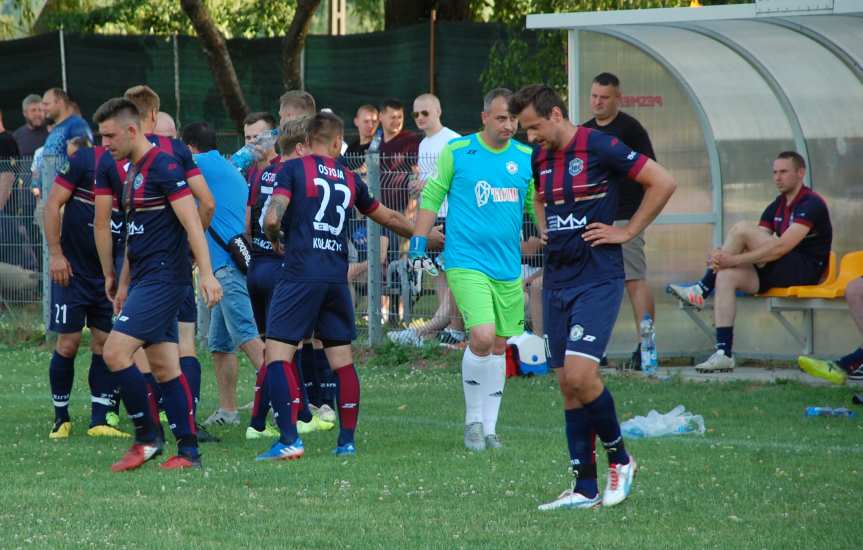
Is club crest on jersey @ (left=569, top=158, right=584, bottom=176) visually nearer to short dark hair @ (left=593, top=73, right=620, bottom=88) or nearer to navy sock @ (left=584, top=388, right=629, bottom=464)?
navy sock @ (left=584, top=388, right=629, bottom=464)

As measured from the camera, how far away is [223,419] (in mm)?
10539

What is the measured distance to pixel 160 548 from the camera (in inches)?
253

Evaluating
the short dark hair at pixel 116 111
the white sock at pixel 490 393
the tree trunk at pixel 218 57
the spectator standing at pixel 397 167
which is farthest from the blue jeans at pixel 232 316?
the tree trunk at pixel 218 57

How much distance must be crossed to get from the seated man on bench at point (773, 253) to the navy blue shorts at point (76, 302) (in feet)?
17.8

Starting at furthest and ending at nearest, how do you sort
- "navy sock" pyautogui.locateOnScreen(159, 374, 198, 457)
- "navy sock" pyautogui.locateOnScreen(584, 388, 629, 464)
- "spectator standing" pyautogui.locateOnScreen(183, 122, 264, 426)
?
"spectator standing" pyautogui.locateOnScreen(183, 122, 264, 426) → "navy sock" pyautogui.locateOnScreen(159, 374, 198, 457) → "navy sock" pyautogui.locateOnScreen(584, 388, 629, 464)

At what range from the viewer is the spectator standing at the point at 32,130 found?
1888 cm

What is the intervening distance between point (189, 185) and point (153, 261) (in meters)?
0.57

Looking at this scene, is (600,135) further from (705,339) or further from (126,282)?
(705,339)

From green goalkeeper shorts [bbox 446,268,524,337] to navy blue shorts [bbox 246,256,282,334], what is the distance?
1359mm

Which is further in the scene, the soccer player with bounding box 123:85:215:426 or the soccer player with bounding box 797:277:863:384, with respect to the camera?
the soccer player with bounding box 797:277:863:384

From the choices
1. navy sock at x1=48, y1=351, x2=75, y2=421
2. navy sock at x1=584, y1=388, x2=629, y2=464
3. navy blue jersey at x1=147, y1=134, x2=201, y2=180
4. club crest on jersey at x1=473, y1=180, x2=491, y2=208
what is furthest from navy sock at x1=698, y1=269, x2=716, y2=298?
navy sock at x1=584, y1=388, x2=629, y2=464

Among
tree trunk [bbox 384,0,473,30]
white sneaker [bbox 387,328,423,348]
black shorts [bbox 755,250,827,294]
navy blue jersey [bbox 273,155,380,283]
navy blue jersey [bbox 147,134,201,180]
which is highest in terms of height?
tree trunk [bbox 384,0,473,30]

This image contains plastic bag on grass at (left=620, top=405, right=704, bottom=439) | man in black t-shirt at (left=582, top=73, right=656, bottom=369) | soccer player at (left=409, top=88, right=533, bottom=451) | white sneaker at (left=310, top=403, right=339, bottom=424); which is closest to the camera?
soccer player at (left=409, top=88, right=533, bottom=451)

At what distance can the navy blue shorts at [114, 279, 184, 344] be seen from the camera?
833cm
